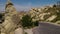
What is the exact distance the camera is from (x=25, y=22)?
3953cm

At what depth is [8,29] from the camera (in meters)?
8.27

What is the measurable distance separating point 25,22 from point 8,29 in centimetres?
3126

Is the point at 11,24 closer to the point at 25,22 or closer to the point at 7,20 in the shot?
the point at 7,20

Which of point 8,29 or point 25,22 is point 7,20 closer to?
point 8,29

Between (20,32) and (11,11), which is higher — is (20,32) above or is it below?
below

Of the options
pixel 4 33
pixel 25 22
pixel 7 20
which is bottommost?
pixel 25 22

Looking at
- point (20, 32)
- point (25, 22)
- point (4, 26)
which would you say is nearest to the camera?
point (20, 32)

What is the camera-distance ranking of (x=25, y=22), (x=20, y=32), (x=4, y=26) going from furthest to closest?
(x=25, y=22) < (x=4, y=26) < (x=20, y=32)

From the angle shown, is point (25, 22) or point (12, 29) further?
point (25, 22)

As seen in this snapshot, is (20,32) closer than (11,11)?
Yes

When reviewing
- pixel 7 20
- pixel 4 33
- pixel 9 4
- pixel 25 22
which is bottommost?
pixel 25 22

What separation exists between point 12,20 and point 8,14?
0.33 m

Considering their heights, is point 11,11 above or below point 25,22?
above

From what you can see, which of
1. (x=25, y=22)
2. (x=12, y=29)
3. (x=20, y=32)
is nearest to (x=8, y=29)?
(x=12, y=29)
